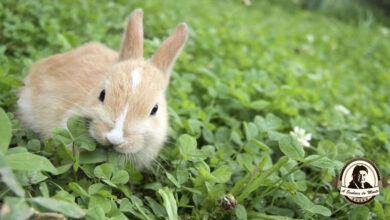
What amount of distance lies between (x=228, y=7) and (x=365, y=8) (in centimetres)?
543

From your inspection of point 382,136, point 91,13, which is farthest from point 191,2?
point 382,136

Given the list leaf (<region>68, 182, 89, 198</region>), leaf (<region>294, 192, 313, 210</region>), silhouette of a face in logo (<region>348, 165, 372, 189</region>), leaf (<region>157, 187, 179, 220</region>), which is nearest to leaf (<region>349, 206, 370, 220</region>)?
silhouette of a face in logo (<region>348, 165, 372, 189</region>)

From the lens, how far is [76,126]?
198cm

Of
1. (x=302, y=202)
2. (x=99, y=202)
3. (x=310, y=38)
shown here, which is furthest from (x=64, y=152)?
(x=310, y=38)

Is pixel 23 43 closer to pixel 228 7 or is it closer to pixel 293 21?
pixel 228 7

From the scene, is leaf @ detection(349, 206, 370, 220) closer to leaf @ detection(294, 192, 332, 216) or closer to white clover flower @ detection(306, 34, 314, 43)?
leaf @ detection(294, 192, 332, 216)

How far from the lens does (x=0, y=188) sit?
151cm

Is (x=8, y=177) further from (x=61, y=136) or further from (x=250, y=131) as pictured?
(x=250, y=131)

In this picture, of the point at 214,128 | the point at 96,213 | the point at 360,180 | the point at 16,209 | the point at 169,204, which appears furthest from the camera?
the point at 214,128

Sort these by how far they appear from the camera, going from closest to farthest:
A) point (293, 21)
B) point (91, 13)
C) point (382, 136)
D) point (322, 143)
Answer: point (322, 143) < point (382, 136) < point (91, 13) < point (293, 21)

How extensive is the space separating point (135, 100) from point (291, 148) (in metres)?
0.94

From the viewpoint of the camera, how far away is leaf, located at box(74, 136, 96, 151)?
1.93 meters

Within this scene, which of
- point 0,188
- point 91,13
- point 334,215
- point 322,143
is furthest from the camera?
point 91,13

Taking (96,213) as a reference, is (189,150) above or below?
below
